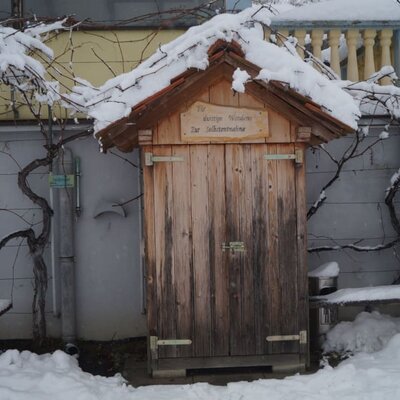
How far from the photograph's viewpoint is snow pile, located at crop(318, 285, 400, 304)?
625 cm

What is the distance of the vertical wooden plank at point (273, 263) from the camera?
5.83 m

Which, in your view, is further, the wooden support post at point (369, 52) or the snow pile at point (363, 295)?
the wooden support post at point (369, 52)

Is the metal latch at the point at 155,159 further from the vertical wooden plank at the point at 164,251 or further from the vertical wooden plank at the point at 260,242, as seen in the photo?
the vertical wooden plank at the point at 260,242

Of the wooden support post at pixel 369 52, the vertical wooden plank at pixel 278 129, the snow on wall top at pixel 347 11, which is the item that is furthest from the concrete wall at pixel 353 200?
the vertical wooden plank at pixel 278 129

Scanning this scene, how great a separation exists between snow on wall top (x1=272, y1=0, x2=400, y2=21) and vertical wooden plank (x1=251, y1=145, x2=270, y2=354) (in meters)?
2.26

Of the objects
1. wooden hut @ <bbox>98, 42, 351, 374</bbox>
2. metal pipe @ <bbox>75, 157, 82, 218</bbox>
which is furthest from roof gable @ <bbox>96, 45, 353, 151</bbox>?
metal pipe @ <bbox>75, 157, 82, 218</bbox>

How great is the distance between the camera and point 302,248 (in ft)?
19.2

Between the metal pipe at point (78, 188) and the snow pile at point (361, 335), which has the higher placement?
the metal pipe at point (78, 188)

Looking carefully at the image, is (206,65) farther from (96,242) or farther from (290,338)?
(96,242)

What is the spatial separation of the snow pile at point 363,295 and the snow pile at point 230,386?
1.95 ft

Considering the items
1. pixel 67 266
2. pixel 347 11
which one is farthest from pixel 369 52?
pixel 67 266

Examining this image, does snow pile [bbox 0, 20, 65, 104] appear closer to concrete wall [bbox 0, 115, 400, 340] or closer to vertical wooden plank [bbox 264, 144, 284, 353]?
concrete wall [bbox 0, 115, 400, 340]

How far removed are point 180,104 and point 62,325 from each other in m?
3.17

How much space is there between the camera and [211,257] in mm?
5828
